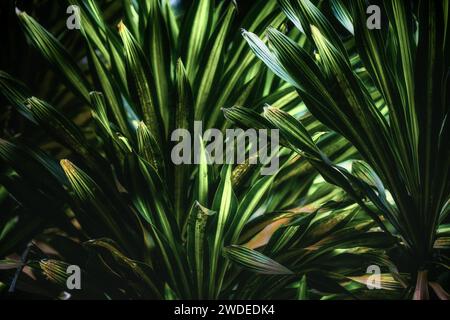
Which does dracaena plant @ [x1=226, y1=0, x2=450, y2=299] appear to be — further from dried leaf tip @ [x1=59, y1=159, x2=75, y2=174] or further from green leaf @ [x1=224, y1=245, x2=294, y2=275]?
dried leaf tip @ [x1=59, y1=159, x2=75, y2=174]

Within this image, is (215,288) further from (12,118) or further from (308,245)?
(12,118)

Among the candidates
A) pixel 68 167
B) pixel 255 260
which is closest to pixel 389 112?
pixel 255 260

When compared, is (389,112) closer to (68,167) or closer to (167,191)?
(167,191)

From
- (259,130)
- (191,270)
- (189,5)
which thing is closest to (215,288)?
(191,270)

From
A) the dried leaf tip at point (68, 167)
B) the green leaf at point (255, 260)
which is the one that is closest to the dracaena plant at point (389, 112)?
the green leaf at point (255, 260)

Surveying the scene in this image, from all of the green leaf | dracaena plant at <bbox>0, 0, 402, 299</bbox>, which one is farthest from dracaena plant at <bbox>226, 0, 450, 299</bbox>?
the green leaf

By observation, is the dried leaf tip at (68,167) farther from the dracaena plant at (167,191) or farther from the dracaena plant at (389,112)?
the dracaena plant at (389,112)
